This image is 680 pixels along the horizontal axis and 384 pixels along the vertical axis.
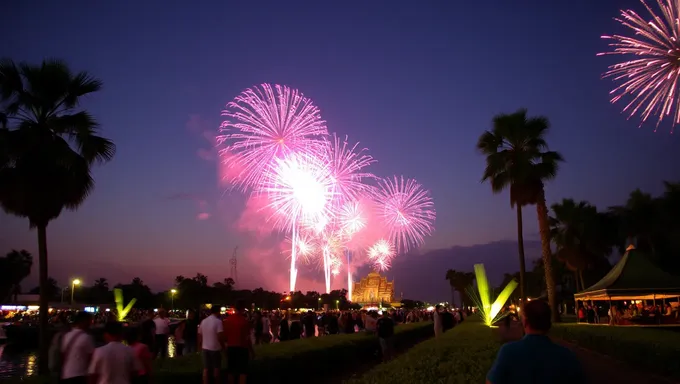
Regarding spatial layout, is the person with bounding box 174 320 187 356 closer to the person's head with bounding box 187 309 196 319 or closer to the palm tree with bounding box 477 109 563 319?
the person's head with bounding box 187 309 196 319

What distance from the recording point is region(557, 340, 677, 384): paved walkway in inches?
495

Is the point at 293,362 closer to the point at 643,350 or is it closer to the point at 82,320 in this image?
the point at 82,320

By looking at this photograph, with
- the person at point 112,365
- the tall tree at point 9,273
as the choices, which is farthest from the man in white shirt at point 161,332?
the tall tree at point 9,273

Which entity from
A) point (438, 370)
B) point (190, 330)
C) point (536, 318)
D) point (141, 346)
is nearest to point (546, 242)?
point (190, 330)

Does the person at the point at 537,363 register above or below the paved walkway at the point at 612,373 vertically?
above

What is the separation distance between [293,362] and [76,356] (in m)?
8.20

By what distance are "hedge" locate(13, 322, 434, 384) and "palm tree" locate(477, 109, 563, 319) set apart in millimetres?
16399

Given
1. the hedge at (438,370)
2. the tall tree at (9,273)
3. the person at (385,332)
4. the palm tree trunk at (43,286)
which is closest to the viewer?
the hedge at (438,370)

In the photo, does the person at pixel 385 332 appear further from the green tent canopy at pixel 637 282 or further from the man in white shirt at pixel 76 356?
the green tent canopy at pixel 637 282

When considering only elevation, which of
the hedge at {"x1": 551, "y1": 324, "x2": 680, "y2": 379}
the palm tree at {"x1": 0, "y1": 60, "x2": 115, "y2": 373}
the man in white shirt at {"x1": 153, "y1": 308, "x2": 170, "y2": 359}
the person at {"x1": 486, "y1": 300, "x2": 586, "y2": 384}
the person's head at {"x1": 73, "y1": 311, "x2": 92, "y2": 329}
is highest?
the palm tree at {"x1": 0, "y1": 60, "x2": 115, "y2": 373}

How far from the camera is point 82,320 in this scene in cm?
827

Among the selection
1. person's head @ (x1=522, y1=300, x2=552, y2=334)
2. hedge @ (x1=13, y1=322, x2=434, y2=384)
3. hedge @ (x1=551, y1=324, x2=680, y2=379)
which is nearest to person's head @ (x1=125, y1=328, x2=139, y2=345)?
hedge @ (x1=13, y1=322, x2=434, y2=384)

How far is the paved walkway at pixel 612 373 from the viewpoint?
12562mm

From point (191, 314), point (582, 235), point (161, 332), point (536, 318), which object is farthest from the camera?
point (582, 235)
